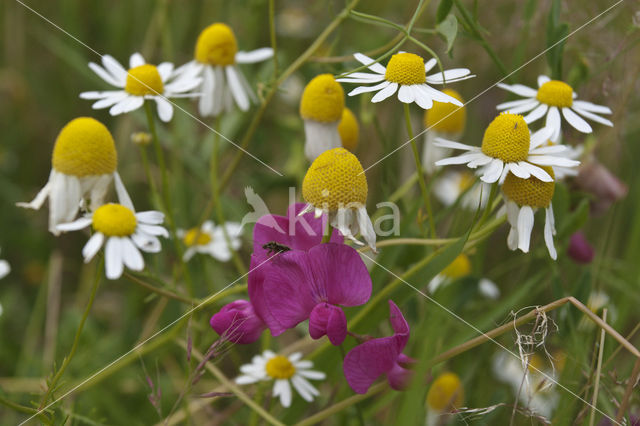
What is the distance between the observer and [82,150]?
1.94ft

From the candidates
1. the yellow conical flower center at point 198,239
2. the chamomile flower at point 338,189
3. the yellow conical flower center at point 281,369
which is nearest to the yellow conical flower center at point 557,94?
the chamomile flower at point 338,189

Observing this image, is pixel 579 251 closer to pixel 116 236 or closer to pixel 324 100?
pixel 324 100

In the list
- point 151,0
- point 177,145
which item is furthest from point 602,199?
point 151,0

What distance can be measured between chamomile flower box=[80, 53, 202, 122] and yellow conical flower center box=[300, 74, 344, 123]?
0.13 m

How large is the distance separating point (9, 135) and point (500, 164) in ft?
4.22

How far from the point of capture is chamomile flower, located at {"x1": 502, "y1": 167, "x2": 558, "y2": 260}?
56cm

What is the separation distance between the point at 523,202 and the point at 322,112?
0.79 feet

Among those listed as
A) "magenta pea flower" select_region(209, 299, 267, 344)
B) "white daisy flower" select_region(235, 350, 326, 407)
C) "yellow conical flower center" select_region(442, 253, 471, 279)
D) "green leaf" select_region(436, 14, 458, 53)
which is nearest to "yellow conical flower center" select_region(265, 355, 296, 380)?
"white daisy flower" select_region(235, 350, 326, 407)

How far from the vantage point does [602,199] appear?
2.97 feet

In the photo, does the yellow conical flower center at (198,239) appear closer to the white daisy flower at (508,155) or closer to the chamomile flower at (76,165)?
the chamomile flower at (76,165)

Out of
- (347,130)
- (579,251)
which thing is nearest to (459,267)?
(579,251)

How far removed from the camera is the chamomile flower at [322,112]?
0.70 m

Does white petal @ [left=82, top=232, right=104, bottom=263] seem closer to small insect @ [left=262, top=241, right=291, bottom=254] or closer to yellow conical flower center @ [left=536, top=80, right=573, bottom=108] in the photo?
small insect @ [left=262, top=241, right=291, bottom=254]

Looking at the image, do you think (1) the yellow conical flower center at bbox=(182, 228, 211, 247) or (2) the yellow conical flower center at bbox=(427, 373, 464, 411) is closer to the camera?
(2) the yellow conical flower center at bbox=(427, 373, 464, 411)
